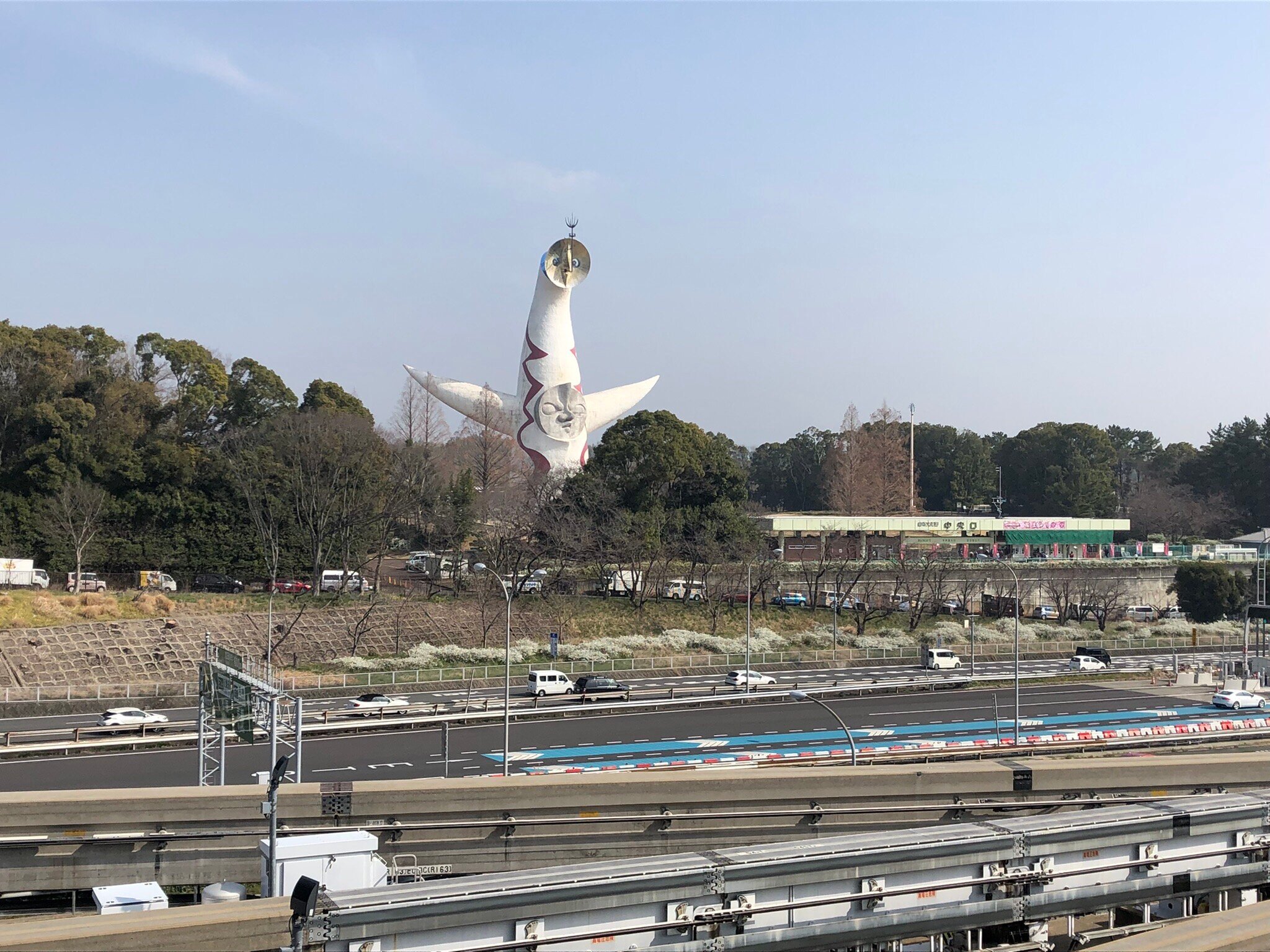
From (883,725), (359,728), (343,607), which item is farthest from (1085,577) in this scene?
(359,728)

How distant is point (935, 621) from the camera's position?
51469 millimetres

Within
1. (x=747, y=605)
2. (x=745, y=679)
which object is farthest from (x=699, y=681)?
(x=747, y=605)

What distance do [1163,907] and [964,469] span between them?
90.0m

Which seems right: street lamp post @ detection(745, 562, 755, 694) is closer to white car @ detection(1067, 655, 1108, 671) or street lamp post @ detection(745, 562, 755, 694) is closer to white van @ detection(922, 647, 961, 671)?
white van @ detection(922, 647, 961, 671)

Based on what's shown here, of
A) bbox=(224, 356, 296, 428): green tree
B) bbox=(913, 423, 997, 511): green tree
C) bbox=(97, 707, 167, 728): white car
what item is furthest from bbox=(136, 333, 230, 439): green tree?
bbox=(913, 423, 997, 511): green tree

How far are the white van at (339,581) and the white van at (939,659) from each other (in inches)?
882

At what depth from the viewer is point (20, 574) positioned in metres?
41.2

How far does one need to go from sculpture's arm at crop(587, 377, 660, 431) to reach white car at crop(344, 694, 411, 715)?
36.0 meters

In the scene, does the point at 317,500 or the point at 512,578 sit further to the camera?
the point at 317,500

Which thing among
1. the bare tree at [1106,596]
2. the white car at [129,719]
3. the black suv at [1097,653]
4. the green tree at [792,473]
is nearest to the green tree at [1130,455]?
the green tree at [792,473]

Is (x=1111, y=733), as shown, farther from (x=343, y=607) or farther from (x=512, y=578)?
(x=343, y=607)

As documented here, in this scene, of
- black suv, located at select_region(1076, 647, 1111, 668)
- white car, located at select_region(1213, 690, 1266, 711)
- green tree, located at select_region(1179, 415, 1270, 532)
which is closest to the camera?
white car, located at select_region(1213, 690, 1266, 711)

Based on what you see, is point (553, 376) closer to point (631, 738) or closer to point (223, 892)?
point (631, 738)

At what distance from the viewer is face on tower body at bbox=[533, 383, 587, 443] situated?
6306cm
